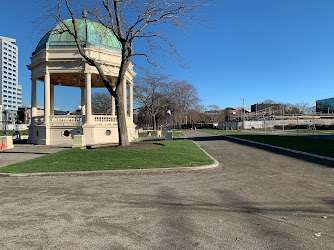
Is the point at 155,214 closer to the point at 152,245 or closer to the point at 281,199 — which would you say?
the point at 152,245

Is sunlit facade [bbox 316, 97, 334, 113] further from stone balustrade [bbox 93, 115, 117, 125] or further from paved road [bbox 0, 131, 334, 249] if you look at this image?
paved road [bbox 0, 131, 334, 249]

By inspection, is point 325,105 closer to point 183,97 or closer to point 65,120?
point 183,97

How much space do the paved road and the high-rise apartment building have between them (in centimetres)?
17291

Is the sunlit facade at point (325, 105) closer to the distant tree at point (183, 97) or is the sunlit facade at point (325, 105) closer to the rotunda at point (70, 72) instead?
the distant tree at point (183, 97)

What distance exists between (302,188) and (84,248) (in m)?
5.38

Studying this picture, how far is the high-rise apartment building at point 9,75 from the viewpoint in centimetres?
15675

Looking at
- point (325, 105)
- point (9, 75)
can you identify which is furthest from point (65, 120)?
point (9, 75)

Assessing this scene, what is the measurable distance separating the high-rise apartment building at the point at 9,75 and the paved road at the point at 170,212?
173 meters

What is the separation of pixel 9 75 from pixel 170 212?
19339cm

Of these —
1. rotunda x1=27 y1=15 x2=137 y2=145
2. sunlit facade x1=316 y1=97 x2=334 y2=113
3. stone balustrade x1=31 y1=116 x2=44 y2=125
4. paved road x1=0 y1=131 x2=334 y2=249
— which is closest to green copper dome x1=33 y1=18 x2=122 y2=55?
rotunda x1=27 y1=15 x2=137 y2=145

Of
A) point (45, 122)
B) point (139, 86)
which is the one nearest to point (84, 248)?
point (45, 122)

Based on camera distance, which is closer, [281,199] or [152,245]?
[152,245]

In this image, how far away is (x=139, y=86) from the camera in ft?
160

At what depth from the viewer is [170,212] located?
461 centimetres
